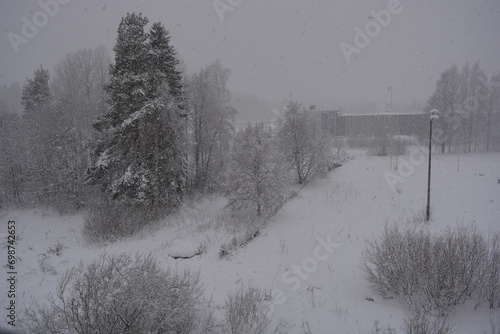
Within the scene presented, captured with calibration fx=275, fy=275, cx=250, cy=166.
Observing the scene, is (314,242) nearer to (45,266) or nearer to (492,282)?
(492,282)

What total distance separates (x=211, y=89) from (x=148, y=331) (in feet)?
78.8

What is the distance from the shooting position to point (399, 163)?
102 ft

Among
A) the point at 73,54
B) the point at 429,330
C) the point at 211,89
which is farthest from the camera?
the point at 73,54

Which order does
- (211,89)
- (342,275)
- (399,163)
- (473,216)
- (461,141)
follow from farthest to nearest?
(461,141) < (399,163) < (211,89) < (473,216) < (342,275)

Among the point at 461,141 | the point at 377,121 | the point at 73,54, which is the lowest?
the point at 461,141

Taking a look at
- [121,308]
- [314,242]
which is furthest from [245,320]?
[314,242]

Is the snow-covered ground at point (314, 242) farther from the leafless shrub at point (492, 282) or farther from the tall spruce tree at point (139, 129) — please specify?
the tall spruce tree at point (139, 129)

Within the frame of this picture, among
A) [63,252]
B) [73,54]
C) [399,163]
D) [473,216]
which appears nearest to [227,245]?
[63,252]

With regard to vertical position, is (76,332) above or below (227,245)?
above

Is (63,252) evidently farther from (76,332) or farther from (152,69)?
(152,69)

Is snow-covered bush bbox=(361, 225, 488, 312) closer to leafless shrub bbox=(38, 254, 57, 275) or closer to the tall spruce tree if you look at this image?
leafless shrub bbox=(38, 254, 57, 275)

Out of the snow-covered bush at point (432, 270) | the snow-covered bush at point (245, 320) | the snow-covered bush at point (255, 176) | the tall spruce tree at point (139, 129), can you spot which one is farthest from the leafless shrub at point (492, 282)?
the tall spruce tree at point (139, 129)

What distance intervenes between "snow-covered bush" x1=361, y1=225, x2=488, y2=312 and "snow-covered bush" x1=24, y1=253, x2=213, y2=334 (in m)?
6.34

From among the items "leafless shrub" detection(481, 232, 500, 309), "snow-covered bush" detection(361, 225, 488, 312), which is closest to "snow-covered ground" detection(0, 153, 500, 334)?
"leafless shrub" detection(481, 232, 500, 309)
